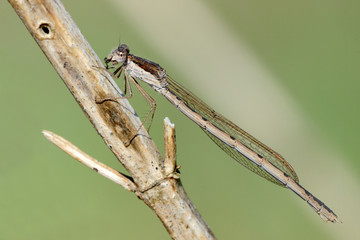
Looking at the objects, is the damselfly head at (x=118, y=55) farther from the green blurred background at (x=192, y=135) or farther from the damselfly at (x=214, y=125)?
the green blurred background at (x=192, y=135)

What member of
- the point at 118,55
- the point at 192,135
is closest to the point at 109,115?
the point at 118,55

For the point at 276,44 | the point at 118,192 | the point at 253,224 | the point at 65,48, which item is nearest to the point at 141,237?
the point at 118,192

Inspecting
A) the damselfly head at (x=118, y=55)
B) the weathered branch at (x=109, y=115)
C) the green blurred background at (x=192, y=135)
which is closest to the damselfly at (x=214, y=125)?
the damselfly head at (x=118, y=55)

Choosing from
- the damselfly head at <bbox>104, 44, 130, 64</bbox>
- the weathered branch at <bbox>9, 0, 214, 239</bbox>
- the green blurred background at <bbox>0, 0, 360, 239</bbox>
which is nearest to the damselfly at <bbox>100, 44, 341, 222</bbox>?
the damselfly head at <bbox>104, 44, 130, 64</bbox>

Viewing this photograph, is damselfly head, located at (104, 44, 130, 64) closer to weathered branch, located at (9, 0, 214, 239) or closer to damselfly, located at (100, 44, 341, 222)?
damselfly, located at (100, 44, 341, 222)

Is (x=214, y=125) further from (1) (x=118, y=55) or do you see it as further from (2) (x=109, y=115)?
(2) (x=109, y=115)

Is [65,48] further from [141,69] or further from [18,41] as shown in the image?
[18,41]
